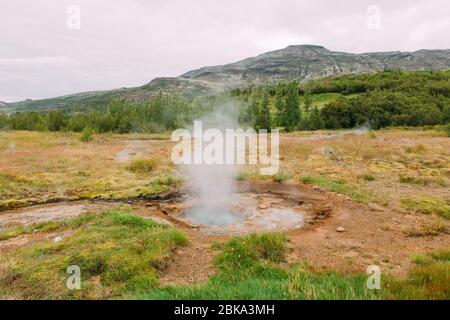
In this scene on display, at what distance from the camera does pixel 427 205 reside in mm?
14516

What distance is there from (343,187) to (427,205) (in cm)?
415

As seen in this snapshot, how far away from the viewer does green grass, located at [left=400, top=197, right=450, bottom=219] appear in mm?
13641

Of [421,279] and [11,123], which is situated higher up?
[11,123]

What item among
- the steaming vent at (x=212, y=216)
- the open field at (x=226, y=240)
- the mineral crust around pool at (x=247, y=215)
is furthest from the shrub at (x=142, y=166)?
A: the steaming vent at (x=212, y=216)

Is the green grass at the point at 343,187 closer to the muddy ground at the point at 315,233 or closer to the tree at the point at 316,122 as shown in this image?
the muddy ground at the point at 315,233

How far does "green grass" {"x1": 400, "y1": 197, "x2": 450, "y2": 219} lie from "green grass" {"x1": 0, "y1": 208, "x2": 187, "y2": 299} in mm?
9674

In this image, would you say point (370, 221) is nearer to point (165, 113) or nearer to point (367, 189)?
point (367, 189)

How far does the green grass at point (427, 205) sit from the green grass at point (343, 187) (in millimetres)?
1240

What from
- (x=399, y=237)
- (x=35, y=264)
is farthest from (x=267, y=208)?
(x=35, y=264)

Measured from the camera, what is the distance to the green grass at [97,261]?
756 centimetres

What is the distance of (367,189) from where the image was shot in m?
17.5

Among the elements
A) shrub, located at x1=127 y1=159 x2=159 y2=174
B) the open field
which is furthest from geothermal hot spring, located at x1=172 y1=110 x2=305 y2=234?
shrub, located at x1=127 y1=159 x2=159 y2=174

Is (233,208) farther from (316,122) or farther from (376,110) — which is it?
(376,110)

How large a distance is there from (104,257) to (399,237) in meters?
8.90
